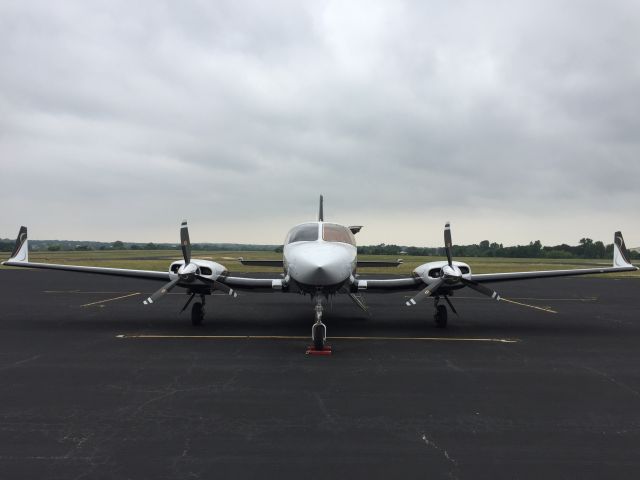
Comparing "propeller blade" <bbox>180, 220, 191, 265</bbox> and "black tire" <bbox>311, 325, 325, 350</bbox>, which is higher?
"propeller blade" <bbox>180, 220, 191, 265</bbox>

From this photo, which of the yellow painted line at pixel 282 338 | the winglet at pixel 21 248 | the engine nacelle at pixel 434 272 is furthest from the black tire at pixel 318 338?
the winglet at pixel 21 248

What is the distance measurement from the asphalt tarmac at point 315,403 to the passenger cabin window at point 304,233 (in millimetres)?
2522

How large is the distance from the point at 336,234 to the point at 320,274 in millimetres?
2636

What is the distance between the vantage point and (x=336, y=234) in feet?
39.3

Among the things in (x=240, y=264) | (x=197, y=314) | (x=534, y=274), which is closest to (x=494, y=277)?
(x=534, y=274)

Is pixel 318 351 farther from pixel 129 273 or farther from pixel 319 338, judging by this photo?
pixel 129 273

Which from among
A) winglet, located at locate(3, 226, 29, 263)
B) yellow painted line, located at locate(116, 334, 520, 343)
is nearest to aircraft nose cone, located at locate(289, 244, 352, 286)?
yellow painted line, located at locate(116, 334, 520, 343)

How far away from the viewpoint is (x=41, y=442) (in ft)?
16.0

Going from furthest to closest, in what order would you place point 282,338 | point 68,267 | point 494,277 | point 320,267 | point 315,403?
point 494,277
point 68,267
point 282,338
point 320,267
point 315,403

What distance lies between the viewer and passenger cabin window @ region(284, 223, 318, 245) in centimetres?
1156

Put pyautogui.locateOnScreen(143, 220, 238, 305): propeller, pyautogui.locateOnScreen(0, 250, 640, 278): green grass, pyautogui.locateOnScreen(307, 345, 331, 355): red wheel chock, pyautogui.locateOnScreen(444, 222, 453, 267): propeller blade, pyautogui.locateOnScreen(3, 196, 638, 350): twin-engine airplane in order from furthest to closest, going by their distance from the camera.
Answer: pyautogui.locateOnScreen(0, 250, 640, 278): green grass < pyautogui.locateOnScreen(444, 222, 453, 267): propeller blade < pyautogui.locateOnScreen(143, 220, 238, 305): propeller < pyautogui.locateOnScreen(3, 196, 638, 350): twin-engine airplane < pyautogui.locateOnScreen(307, 345, 331, 355): red wheel chock

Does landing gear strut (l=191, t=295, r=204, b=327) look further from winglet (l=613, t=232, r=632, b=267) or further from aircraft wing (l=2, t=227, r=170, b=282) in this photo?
winglet (l=613, t=232, r=632, b=267)

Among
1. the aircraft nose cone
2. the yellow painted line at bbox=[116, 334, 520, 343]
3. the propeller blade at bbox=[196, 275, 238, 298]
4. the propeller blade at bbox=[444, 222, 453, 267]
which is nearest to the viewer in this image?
the aircraft nose cone

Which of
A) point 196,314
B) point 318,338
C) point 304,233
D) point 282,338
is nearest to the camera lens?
point 318,338
